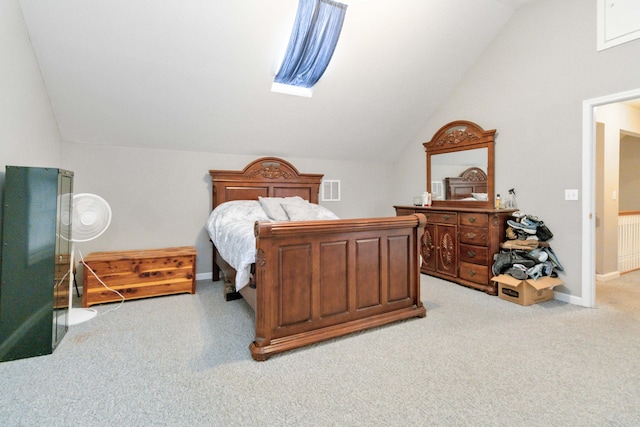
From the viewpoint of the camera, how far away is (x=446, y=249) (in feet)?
12.9

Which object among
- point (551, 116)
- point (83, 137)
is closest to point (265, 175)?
point (83, 137)

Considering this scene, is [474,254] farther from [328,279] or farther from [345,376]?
[345,376]

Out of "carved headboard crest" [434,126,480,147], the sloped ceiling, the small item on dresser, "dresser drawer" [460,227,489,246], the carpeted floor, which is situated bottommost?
the carpeted floor

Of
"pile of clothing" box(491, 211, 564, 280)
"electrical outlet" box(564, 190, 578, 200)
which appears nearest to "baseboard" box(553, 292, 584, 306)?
"pile of clothing" box(491, 211, 564, 280)

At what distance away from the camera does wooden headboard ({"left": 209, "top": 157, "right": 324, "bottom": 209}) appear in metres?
4.00

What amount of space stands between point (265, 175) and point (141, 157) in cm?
150

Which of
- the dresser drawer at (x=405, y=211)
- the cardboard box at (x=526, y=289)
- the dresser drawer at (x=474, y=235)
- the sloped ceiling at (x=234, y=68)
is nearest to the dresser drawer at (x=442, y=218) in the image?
the dresser drawer at (x=474, y=235)

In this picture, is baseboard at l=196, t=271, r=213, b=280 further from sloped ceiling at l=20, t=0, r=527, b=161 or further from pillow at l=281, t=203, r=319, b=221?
sloped ceiling at l=20, t=0, r=527, b=161

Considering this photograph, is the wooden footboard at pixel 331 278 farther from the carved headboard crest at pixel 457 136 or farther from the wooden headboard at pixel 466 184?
the carved headboard crest at pixel 457 136

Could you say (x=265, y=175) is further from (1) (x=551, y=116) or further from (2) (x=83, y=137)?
(1) (x=551, y=116)

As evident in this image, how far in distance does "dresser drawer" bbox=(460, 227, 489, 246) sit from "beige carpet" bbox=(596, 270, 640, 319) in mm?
1178

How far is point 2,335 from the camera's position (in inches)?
78.6

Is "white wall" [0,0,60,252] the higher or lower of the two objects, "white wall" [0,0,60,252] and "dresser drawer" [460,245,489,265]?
the higher

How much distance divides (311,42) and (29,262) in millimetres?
3019
